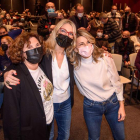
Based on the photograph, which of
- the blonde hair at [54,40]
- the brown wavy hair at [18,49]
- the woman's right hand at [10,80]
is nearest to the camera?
the woman's right hand at [10,80]

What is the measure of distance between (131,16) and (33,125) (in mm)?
5317

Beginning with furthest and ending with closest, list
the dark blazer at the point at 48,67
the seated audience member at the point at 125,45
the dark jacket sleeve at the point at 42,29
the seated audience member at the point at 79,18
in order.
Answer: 1. the seated audience member at the point at 125,45
2. the seated audience member at the point at 79,18
3. the dark jacket sleeve at the point at 42,29
4. the dark blazer at the point at 48,67

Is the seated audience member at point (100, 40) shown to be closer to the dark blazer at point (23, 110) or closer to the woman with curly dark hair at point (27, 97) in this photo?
the woman with curly dark hair at point (27, 97)

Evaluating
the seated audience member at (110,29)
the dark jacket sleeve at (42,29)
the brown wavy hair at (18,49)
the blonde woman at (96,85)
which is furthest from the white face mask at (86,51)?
the seated audience member at (110,29)

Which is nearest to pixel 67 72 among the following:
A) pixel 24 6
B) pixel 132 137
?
pixel 132 137

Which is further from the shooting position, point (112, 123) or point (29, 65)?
point (112, 123)

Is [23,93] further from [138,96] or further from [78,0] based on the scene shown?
[78,0]

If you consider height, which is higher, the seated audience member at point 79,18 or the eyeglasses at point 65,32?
the seated audience member at point 79,18

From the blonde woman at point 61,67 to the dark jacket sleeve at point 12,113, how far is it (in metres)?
0.39

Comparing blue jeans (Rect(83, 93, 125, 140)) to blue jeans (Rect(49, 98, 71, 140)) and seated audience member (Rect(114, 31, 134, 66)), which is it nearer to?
blue jeans (Rect(49, 98, 71, 140))

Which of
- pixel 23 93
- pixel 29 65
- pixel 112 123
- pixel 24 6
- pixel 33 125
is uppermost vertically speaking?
pixel 24 6

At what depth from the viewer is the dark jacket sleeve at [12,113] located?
47.6 inches

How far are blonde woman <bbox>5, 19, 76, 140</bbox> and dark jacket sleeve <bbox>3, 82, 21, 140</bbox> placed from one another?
1.27ft

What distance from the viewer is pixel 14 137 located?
1.26 meters
